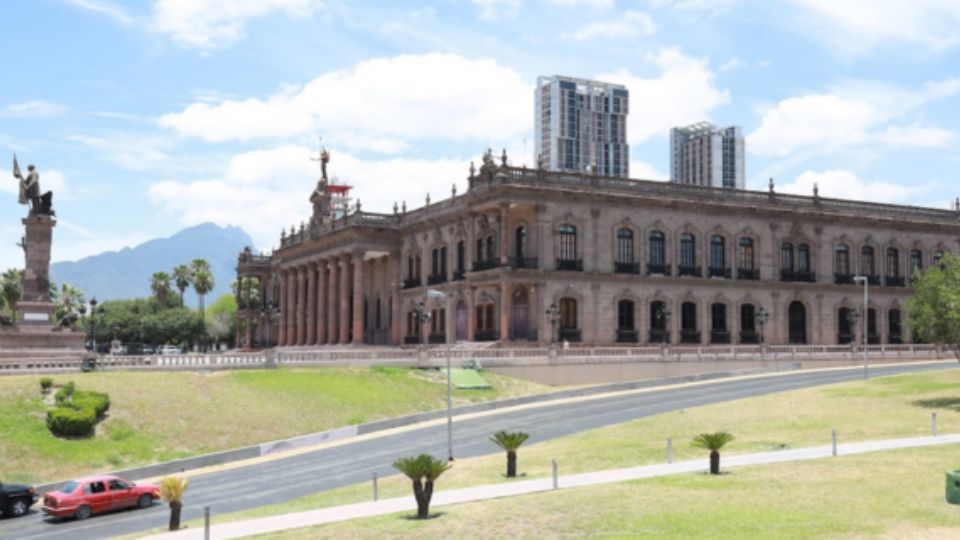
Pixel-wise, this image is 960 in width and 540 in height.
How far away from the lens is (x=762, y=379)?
62531mm

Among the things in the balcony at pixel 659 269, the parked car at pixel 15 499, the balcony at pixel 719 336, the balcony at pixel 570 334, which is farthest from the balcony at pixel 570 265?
the parked car at pixel 15 499

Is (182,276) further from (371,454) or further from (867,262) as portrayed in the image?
(371,454)

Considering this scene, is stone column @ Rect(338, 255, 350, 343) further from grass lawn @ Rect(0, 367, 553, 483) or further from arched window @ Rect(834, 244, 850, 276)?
arched window @ Rect(834, 244, 850, 276)

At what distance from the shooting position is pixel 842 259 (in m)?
86.6

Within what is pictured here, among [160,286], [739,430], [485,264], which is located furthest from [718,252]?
[160,286]

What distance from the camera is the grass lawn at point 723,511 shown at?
71.1 ft

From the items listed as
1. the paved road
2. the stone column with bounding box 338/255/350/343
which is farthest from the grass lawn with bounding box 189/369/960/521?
the stone column with bounding box 338/255/350/343

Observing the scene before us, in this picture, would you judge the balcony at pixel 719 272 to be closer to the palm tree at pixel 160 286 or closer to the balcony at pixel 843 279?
the balcony at pixel 843 279

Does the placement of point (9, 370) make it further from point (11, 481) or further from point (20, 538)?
point (20, 538)

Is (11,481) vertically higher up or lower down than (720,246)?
lower down

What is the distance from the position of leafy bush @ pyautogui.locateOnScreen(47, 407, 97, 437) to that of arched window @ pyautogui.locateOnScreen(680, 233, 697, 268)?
49.8 metres

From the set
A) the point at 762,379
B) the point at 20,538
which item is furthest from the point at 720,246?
the point at 20,538

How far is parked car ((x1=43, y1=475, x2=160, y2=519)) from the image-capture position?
103 ft

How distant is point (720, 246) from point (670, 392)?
26316 mm
